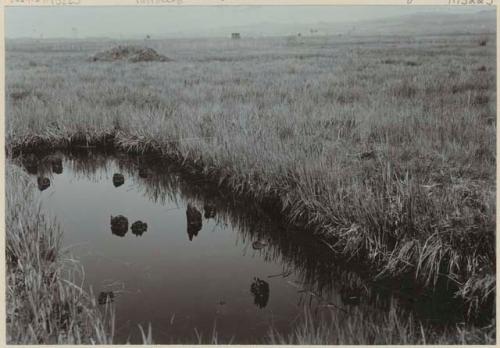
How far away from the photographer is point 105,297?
12.1 feet

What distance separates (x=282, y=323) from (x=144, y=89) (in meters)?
7.61

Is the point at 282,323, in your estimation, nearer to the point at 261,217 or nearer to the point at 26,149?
the point at 261,217

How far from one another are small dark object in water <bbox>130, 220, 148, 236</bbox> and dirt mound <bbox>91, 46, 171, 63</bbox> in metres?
12.9

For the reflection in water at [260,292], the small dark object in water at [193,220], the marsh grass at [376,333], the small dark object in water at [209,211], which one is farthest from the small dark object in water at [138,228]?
the marsh grass at [376,333]

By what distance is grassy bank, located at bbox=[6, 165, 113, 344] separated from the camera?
292 centimetres

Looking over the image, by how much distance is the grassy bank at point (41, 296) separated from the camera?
9.57ft

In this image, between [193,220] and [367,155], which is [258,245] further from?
[367,155]

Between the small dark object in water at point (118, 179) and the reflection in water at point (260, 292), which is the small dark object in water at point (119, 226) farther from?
the reflection in water at point (260, 292)

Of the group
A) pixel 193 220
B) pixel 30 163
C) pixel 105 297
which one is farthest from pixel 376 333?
A: pixel 30 163

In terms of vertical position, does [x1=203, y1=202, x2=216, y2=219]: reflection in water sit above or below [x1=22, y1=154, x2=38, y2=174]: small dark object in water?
below

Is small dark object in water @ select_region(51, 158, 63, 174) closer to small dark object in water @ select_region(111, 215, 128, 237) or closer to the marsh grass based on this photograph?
small dark object in water @ select_region(111, 215, 128, 237)

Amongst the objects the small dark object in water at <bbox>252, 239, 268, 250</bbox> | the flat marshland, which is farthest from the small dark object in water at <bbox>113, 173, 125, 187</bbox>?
the small dark object in water at <bbox>252, 239, 268, 250</bbox>

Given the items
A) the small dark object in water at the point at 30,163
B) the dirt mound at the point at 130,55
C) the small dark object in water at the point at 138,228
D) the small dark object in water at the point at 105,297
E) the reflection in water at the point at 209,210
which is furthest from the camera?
the dirt mound at the point at 130,55

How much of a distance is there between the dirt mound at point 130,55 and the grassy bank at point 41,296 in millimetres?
13698
